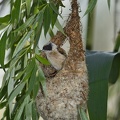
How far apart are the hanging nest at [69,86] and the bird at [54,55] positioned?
0.06 feet

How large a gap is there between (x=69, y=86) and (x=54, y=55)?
0.29 feet

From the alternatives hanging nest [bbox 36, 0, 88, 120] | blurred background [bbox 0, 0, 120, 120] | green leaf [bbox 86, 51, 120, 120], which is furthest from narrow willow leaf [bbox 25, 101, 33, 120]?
blurred background [bbox 0, 0, 120, 120]

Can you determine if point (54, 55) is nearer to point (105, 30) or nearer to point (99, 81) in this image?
A: point (99, 81)

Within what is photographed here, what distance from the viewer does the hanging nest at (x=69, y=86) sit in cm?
96

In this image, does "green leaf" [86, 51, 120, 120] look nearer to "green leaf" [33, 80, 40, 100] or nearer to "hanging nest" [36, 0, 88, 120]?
"hanging nest" [36, 0, 88, 120]

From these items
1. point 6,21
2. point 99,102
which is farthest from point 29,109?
point 99,102

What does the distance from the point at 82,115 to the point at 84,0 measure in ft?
2.11

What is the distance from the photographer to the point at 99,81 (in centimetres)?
126

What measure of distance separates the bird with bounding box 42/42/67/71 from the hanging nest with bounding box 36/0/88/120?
0.06 ft

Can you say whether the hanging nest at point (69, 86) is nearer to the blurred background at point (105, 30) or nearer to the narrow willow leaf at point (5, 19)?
the narrow willow leaf at point (5, 19)

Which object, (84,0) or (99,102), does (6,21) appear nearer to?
(99,102)

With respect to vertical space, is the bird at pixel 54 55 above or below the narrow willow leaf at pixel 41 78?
above

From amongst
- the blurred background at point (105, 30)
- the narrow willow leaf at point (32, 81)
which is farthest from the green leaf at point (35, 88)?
the blurred background at point (105, 30)

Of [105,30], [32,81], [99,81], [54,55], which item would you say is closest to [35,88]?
[32,81]
